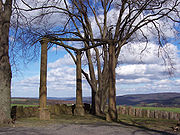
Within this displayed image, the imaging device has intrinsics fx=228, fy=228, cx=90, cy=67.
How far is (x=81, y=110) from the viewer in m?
18.1

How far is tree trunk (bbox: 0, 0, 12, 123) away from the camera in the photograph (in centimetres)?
1231

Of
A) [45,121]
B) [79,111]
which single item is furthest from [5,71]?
[79,111]

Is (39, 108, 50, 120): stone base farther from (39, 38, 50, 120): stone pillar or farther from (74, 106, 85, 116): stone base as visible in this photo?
(74, 106, 85, 116): stone base

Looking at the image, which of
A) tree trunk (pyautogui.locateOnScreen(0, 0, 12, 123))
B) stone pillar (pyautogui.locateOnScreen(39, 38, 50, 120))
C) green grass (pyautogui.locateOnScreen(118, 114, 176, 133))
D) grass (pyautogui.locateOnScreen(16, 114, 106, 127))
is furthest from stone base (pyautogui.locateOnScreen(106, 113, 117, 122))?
tree trunk (pyautogui.locateOnScreen(0, 0, 12, 123))

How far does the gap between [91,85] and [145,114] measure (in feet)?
18.3

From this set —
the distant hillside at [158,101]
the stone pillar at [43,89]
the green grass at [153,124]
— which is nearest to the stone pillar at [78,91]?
the stone pillar at [43,89]

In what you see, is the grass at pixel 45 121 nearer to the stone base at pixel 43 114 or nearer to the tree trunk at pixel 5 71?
the stone base at pixel 43 114

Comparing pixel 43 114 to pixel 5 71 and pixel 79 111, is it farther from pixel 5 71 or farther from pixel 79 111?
pixel 79 111

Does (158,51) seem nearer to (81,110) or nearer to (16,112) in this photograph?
(81,110)

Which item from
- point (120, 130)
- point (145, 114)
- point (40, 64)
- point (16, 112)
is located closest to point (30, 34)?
point (40, 64)

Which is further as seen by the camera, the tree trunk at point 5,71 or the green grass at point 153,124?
the green grass at point 153,124

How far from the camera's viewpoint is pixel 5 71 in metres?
12.5

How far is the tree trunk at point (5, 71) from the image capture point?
12312mm

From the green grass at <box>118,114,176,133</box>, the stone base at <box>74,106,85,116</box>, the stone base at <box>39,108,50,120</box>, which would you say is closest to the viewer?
the green grass at <box>118,114,176,133</box>
